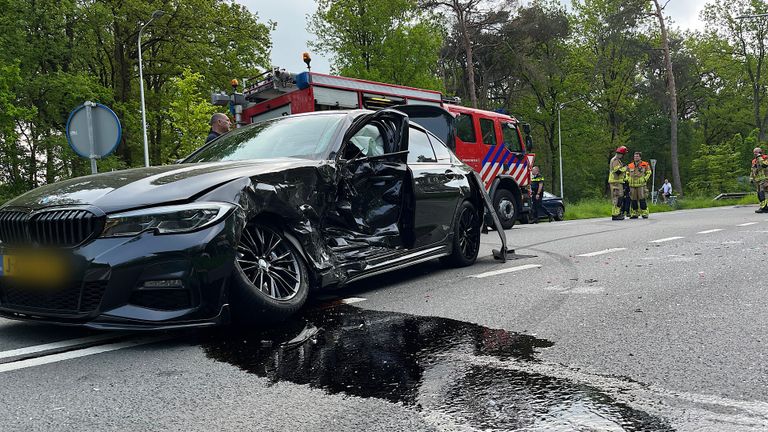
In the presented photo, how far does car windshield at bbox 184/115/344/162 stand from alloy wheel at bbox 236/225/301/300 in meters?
0.79

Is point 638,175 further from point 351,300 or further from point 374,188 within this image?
point 351,300

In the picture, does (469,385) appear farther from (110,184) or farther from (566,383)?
(110,184)

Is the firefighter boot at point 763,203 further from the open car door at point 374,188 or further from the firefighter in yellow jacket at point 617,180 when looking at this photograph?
the open car door at point 374,188

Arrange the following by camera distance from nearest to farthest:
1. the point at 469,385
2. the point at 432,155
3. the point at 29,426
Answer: the point at 29,426, the point at 469,385, the point at 432,155

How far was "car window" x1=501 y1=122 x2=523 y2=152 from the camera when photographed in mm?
12766

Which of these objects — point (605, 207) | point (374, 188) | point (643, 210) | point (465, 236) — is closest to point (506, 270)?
point (465, 236)

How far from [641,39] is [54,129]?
34346mm

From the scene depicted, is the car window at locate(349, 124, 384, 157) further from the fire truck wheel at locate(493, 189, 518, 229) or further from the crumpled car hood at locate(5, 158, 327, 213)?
the fire truck wheel at locate(493, 189, 518, 229)

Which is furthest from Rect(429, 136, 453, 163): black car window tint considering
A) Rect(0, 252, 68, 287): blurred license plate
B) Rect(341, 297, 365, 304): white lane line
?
Rect(0, 252, 68, 287): blurred license plate

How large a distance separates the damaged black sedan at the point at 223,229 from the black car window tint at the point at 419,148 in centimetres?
32

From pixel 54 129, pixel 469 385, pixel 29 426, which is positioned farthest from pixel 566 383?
pixel 54 129

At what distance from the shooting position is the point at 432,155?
6023mm

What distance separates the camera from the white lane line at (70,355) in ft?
10.3

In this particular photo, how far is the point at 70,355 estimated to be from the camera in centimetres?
330
